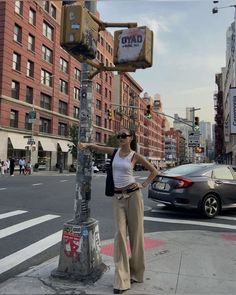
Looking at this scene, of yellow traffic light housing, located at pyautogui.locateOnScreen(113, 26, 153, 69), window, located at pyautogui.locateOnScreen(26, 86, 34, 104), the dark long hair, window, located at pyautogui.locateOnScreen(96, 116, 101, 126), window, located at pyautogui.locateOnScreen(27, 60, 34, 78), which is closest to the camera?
yellow traffic light housing, located at pyautogui.locateOnScreen(113, 26, 153, 69)

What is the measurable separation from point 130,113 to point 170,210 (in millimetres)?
87032

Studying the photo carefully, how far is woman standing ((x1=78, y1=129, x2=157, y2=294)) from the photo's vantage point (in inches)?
186

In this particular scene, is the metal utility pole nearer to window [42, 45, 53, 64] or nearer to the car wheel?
the car wheel

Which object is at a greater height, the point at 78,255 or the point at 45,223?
the point at 78,255

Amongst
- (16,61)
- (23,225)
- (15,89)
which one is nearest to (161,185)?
(23,225)

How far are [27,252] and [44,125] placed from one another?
42.5 meters

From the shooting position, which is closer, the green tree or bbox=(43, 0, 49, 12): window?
bbox=(43, 0, 49, 12): window

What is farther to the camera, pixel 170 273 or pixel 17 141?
pixel 17 141

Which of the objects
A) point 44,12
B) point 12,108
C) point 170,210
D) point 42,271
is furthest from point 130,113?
point 42,271

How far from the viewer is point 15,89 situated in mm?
42031

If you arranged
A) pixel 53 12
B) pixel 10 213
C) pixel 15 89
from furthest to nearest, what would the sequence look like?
pixel 53 12 < pixel 15 89 < pixel 10 213

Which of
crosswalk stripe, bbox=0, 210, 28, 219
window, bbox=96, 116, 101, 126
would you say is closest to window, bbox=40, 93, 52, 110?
window, bbox=96, 116, 101, 126

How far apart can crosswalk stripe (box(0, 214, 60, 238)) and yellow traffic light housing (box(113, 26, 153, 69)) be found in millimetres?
4781

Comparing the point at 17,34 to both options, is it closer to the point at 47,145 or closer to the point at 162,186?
the point at 47,145
